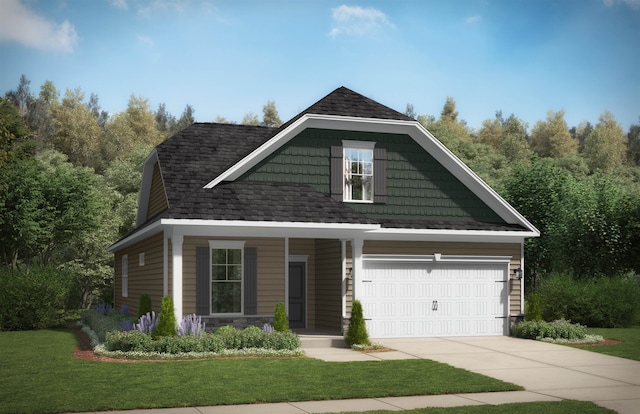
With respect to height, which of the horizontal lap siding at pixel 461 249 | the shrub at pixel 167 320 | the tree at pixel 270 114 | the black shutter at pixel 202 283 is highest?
the tree at pixel 270 114

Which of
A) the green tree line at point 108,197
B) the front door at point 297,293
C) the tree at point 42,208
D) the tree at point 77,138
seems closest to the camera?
the front door at point 297,293

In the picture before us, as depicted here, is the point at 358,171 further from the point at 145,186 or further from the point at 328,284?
the point at 145,186

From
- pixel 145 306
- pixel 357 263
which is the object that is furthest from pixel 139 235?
pixel 357 263

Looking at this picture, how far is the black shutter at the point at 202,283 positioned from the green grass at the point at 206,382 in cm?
341

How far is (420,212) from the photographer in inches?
862

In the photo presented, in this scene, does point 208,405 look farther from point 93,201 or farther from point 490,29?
point 93,201

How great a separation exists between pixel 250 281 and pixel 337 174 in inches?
154

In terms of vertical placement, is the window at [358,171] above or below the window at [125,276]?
above

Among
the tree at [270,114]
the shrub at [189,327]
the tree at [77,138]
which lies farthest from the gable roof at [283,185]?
the tree at [270,114]

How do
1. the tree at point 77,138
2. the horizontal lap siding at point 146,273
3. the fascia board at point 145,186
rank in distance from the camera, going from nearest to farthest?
the horizontal lap siding at point 146,273
the fascia board at point 145,186
the tree at point 77,138

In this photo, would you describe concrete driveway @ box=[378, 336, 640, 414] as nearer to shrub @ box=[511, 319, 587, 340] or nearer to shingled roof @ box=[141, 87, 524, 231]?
shrub @ box=[511, 319, 587, 340]

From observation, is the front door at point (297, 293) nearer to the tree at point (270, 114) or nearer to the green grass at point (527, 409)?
the green grass at point (527, 409)

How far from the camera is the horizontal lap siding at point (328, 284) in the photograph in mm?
20875

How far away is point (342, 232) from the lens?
1988 centimetres
